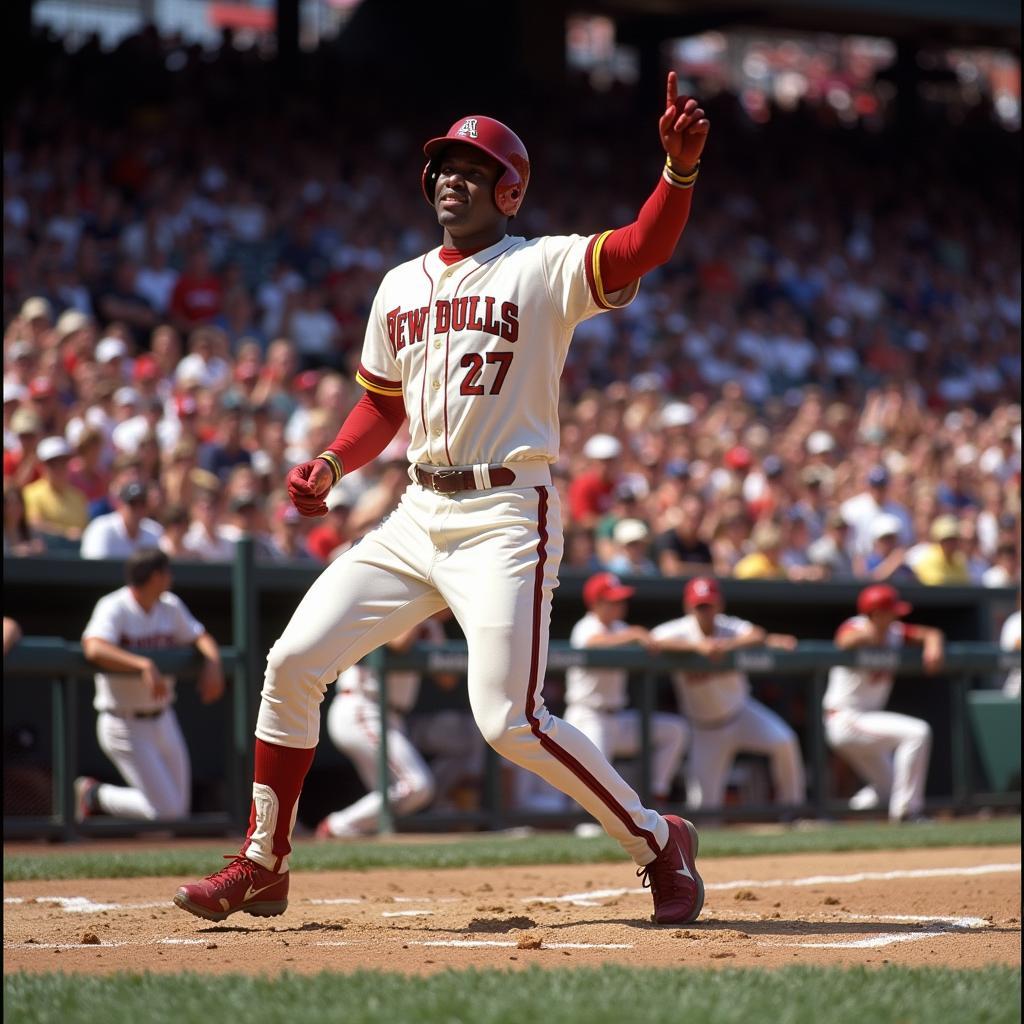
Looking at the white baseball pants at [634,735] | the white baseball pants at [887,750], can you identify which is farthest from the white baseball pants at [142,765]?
the white baseball pants at [887,750]

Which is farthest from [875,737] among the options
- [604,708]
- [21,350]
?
[21,350]

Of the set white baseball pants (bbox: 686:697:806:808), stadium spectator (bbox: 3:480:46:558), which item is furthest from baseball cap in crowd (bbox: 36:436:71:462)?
white baseball pants (bbox: 686:697:806:808)

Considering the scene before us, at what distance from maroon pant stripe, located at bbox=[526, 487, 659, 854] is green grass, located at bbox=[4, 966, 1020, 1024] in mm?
908

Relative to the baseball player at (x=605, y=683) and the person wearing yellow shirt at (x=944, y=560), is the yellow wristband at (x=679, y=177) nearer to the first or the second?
the baseball player at (x=605, y=683)

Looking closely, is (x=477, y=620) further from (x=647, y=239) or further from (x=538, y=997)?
(x=538, y=997)

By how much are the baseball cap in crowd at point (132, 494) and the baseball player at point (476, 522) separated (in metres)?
4.35

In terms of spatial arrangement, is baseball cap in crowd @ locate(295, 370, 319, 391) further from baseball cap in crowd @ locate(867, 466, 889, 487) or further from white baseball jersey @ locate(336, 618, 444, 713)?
baseball cap in crowd @ locate(867, 466, 889, 487)

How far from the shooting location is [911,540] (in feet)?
42.0

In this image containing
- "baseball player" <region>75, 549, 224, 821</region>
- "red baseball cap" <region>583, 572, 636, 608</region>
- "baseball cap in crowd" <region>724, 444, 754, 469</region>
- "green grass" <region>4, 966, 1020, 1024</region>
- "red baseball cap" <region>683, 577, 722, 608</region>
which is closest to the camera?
"green grass" <region>4, 966, 1020, 1024</region>

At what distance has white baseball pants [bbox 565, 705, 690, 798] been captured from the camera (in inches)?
375

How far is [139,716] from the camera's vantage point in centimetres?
839

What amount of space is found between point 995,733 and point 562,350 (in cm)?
741

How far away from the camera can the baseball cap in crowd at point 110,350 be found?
35.5ft

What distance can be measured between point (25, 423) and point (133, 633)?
1569mm
